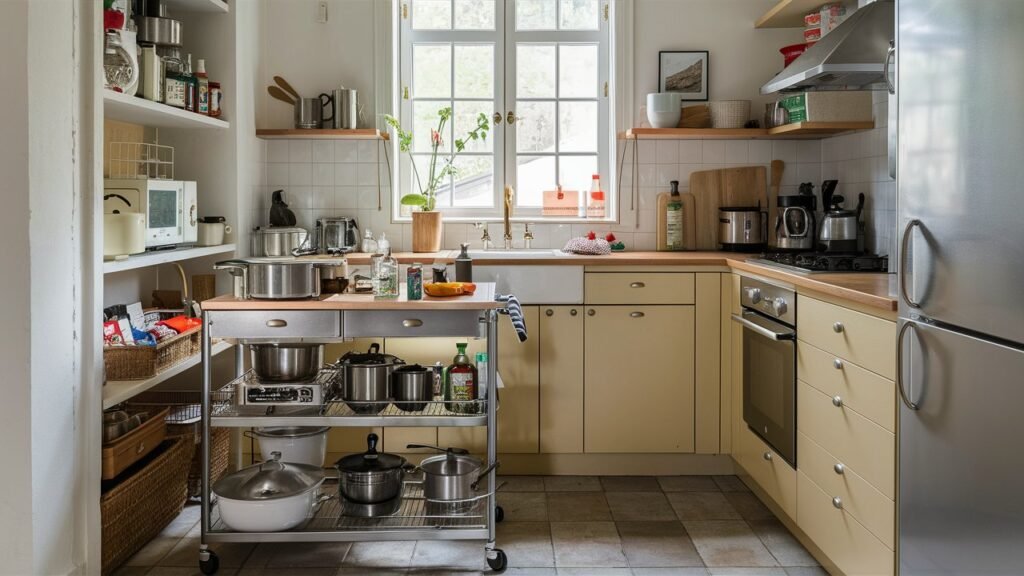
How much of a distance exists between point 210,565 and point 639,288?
2.06m

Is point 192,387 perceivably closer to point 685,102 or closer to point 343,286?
point 343,286

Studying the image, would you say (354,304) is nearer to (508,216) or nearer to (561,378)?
(561,378)

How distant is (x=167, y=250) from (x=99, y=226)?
2.44 feet

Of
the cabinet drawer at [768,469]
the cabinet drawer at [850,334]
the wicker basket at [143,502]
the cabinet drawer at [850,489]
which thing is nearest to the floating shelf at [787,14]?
the cabinet drawer at [850,334]

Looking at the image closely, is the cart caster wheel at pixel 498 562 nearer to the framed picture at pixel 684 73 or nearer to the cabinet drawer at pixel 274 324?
the cabinet drawer at pixel 274 324

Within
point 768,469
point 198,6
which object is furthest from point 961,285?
point 198,6

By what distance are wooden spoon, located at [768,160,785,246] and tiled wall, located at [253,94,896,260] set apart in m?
0.04

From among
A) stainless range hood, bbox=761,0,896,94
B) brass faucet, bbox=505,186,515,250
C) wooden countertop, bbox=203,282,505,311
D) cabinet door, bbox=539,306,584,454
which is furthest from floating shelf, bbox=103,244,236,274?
stainless range hood, bbox=761,0,896,94

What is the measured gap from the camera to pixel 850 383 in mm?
2617

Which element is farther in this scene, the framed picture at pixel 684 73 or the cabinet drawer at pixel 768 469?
the framed picture at pixel 684 73

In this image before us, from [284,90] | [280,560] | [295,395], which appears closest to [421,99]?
[284,90]

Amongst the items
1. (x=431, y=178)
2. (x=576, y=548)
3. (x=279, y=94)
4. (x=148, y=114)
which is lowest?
(x=576, y=548)

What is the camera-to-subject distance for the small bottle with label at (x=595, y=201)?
4543mm

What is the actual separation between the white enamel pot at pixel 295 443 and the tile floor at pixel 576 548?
326 mm
